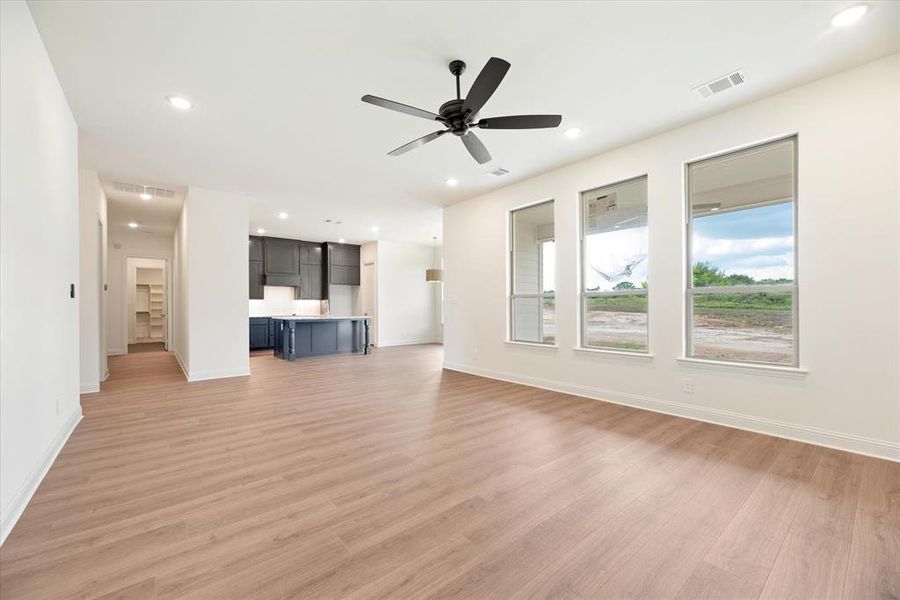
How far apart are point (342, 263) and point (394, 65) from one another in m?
8.23

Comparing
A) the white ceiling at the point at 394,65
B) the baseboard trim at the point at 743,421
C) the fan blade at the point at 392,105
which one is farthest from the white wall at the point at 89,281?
the baseboard trim at the point at 743,421

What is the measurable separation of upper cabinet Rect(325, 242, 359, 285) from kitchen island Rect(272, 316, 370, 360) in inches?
84.1

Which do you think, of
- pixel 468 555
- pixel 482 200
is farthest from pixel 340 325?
pixel 468 555

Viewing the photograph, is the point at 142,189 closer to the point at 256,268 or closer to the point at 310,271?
the point at 256,268

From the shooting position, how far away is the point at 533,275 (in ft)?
18.0

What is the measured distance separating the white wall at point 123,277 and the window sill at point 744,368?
32.0ft

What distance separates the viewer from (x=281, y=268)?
377 inches

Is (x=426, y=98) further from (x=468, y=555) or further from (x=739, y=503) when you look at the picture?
(x=739, y=503)

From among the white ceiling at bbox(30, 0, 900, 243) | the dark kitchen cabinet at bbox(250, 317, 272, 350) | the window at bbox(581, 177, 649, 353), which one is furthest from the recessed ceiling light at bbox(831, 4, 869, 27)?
the dark kitchen cabinet at bbox(250, 317, 272, 350)

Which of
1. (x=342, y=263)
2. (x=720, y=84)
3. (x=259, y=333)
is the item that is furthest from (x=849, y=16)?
Result: (x=259, y=333)

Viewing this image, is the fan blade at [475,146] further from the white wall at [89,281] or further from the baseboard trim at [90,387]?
the baseboard trim at [90,387]

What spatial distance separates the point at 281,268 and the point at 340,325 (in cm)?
251

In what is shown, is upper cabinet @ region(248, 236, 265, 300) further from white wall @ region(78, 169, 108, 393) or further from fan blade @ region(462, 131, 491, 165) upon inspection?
fan blade @ region(462, 131, 491, 165)

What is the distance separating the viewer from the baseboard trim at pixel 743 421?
2.74 m
